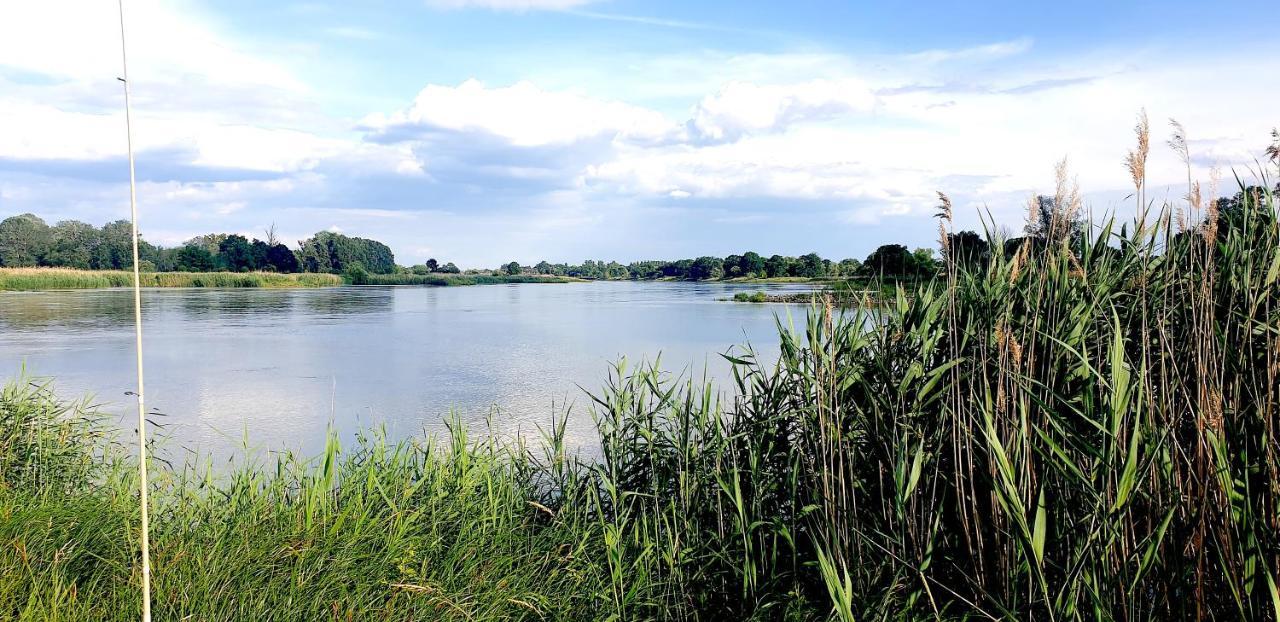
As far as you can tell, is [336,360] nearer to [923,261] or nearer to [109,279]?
[923,261]

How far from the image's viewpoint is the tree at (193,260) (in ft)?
134

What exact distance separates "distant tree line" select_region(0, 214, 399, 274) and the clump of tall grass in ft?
1.67

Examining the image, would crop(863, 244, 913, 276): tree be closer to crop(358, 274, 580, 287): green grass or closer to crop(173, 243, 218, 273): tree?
crop(173, 243, 218, 273): tree

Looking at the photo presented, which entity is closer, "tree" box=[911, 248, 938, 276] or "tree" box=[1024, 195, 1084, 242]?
"tree" box=[1024, 195, 1084, 242]

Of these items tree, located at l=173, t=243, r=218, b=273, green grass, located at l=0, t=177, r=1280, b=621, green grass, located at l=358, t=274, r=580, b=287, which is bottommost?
green grass, located at l=0, t=177, r=1280, b=621

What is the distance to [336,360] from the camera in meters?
12.8

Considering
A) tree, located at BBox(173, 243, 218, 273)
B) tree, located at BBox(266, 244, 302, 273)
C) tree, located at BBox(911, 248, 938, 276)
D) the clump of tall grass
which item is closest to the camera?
tree, located at BBox(911, 248, 938, 276)

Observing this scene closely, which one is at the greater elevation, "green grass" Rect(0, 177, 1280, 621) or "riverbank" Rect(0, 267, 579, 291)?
"riverbank" Rect(0, 267, 579, 291)

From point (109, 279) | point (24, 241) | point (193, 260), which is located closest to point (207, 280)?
point (193, 260)

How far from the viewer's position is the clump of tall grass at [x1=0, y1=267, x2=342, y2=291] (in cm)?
3067

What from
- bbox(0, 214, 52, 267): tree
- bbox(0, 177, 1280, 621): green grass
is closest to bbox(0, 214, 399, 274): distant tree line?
bbox(0, 214, 52, 267): tree

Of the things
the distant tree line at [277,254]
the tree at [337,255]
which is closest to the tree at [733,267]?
the distant tree line at [277,254]

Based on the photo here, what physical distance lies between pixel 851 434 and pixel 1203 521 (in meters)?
1.25

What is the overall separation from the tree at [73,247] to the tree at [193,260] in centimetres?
653
